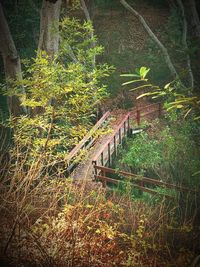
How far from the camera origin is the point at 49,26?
1011cm

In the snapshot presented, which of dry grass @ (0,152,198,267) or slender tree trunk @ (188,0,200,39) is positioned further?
slender tree trunk @ (188,0,200,39)

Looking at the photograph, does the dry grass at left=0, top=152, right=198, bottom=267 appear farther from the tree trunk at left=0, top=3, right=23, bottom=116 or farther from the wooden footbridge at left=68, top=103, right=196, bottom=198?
the tree trunk at left=0, top=3, right=23, bottom=116

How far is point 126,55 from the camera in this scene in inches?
883

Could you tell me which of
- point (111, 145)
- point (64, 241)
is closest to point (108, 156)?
point (111, 145)

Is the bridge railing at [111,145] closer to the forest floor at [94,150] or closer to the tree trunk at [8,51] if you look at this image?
the forest floor at [94,150]

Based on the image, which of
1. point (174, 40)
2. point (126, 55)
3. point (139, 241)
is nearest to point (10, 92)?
point (139, 241)

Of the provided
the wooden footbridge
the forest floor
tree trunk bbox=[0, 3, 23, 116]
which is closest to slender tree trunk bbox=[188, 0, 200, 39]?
the wooden footbridge

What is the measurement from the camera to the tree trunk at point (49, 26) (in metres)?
9.97

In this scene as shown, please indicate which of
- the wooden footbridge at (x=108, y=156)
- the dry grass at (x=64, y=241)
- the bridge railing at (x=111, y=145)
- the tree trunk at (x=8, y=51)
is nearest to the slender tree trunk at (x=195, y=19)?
the wooden footbridge at (x=108, y=156)

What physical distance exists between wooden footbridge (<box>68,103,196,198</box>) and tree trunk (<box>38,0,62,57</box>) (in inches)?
Result: 128

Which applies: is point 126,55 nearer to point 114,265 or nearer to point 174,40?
point 174,40

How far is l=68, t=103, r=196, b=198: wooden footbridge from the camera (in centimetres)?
1017

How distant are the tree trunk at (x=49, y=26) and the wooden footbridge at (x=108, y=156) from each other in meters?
Answer: 3.25

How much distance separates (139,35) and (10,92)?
18.6 metres
